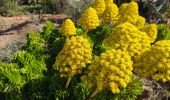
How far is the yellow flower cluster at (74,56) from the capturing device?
30.5ft

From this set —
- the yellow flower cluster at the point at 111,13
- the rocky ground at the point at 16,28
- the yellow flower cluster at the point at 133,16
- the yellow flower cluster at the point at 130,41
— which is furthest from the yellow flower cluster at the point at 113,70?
the rocky ground at the point at 16,28

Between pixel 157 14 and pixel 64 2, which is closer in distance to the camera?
pixel 157 14

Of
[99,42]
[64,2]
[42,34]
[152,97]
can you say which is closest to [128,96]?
[152,97]

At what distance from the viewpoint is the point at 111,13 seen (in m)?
11.9

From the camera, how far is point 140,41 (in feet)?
32.2

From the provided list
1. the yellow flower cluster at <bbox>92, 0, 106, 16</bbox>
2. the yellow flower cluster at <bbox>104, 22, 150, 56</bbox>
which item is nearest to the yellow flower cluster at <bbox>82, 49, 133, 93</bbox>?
the yellow flower cluster at <bbox>104, 22, 150, 56</bbox>

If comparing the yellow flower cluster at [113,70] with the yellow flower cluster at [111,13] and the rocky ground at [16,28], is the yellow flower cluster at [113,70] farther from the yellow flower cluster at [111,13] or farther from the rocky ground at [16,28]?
the rocky ground at [16,28]

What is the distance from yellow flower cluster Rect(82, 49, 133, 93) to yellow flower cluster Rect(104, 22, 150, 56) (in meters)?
A: 0.79

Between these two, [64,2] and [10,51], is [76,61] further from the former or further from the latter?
[64,2]

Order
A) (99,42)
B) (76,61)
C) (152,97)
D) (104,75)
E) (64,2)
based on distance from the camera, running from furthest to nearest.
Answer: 1. (64,2)
2. (99,42)
3. (152,97)
4. (76,61)
5. (104,75)

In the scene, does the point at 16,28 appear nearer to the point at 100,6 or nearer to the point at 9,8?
the point at 9,8

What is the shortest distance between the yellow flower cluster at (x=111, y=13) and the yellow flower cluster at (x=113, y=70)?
318 centimetres

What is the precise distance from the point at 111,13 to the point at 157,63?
3.30m

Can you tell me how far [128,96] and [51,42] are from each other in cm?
303
